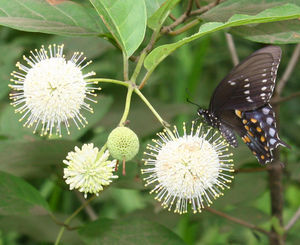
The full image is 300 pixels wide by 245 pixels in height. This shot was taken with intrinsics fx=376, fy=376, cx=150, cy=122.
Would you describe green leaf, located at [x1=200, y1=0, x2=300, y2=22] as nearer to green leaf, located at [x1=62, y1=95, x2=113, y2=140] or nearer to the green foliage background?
the green foliage background

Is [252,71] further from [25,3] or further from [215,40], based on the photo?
[215,40]

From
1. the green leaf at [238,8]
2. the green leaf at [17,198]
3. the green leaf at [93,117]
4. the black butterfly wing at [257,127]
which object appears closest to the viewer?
the green leaf at [238,8]

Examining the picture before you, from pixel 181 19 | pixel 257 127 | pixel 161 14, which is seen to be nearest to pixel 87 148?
pixel 161 14

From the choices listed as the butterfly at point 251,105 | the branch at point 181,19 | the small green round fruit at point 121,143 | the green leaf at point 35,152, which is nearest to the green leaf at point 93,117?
the green leaf at point 35,152

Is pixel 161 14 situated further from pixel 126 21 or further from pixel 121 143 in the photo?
pixel 121 143

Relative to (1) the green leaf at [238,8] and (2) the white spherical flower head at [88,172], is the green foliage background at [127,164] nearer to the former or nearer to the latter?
(1) the green leaf at [238,8]

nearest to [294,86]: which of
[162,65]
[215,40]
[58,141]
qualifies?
[215,40]

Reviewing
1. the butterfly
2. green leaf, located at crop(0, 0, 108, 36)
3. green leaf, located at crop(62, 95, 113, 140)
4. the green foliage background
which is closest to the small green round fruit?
the green foliage background
